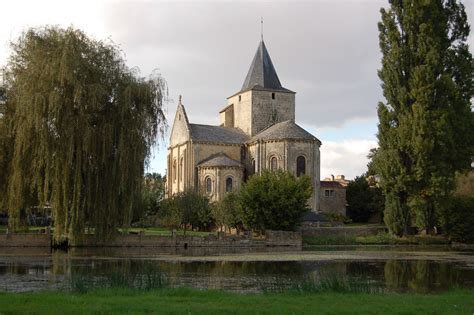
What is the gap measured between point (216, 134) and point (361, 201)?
18.3m

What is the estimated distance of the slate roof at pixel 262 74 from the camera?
75.8 metres

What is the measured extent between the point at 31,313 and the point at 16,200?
19.1 meters

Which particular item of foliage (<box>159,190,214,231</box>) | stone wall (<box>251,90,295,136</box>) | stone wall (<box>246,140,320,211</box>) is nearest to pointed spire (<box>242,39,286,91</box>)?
stone wall (<box>251,90,295,136</box>)

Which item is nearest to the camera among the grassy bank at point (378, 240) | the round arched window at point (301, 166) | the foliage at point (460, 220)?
the grassy bank at point (378, 240)

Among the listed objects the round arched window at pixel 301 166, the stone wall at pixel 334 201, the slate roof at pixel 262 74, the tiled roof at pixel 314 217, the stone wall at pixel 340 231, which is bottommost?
the stone wall at pixel 340 231

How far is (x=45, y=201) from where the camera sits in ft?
95.1

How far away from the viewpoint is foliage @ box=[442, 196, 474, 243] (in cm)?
5269

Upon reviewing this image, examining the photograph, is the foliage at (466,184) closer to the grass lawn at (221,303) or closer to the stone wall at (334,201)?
the stone wall at (334,201)

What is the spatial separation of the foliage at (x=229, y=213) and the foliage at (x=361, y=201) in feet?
71.4

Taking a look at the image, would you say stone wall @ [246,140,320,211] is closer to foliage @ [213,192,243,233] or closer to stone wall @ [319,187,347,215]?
stone wall @ [319,187,347,215]

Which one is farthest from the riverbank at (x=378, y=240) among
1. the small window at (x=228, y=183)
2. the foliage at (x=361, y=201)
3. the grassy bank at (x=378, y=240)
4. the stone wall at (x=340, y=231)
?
the foliage at (x=361, y=201)

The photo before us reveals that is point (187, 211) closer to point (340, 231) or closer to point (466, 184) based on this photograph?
point (340, 231)

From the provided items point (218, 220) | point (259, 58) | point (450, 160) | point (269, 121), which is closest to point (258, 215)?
point (218, 220)

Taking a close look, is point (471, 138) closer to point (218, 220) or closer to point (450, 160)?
point (450, 160)
